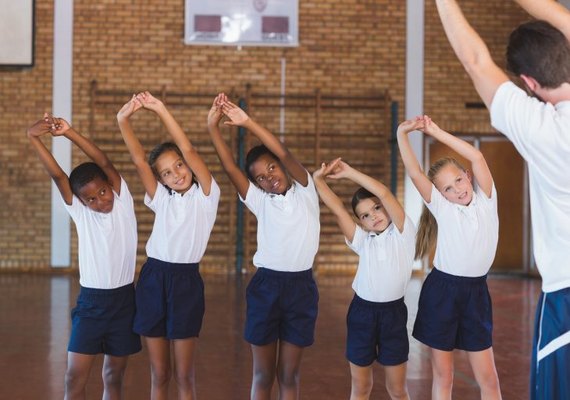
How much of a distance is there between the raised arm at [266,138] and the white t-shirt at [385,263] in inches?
16.3

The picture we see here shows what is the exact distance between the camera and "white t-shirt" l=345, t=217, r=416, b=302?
10.3 ft

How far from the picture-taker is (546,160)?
169 centimetres

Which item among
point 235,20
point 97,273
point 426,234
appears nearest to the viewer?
point 97,273

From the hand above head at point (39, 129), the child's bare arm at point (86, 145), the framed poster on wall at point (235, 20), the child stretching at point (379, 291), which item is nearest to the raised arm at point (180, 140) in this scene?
the child's bare arm at point (86, 145)

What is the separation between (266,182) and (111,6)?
760 cm

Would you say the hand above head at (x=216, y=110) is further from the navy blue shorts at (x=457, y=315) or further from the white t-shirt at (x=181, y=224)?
the navy blue shorts at (x=457, y=315)

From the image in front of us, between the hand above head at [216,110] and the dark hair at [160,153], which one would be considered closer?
the hand above head at [216,110]

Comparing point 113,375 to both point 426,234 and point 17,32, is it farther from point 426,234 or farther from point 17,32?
point 17,32

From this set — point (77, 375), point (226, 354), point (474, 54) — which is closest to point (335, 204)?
point (77, 375)

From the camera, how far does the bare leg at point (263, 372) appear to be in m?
3.20

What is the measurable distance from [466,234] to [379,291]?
464mm

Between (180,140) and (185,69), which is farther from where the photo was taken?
(185,69)

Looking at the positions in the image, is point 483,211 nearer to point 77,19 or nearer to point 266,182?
point 266,182

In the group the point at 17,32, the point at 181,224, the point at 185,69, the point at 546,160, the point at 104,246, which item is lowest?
the point at 104,246
